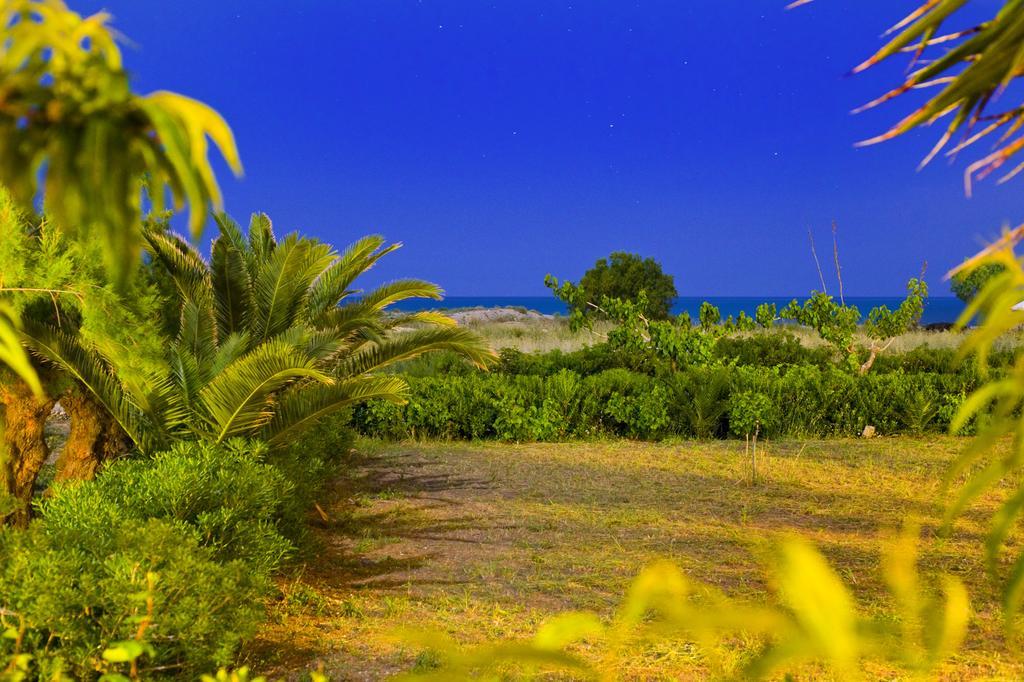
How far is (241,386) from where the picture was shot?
440cm

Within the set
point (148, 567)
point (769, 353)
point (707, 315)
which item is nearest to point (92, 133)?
point (148, 567)

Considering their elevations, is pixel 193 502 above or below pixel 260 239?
below

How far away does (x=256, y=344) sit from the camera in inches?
224

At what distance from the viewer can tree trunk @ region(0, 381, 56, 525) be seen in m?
4.42

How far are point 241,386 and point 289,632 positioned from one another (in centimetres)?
128

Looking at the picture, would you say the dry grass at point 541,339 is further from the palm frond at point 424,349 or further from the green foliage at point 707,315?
the palm frond at point 424,349

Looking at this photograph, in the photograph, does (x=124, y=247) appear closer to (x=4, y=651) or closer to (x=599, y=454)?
(x=4, y=651)

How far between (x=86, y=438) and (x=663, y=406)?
582cm

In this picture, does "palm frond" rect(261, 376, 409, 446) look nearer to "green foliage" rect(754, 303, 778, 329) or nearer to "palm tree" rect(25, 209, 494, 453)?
"palm tree" rect(25, 209, 494, 453)

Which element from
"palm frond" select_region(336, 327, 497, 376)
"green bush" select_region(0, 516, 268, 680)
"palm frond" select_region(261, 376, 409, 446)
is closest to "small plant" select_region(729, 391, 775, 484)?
"palm frond" select_region(336, 327, 497, 376)

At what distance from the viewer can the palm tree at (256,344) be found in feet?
14.4

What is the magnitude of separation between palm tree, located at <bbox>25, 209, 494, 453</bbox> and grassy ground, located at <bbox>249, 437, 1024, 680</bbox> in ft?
3.40

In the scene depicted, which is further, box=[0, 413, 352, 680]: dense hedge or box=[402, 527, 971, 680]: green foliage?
box=[0, 413, 352, 680]: dense hedge

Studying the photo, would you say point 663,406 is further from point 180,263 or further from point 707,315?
point 180,263
